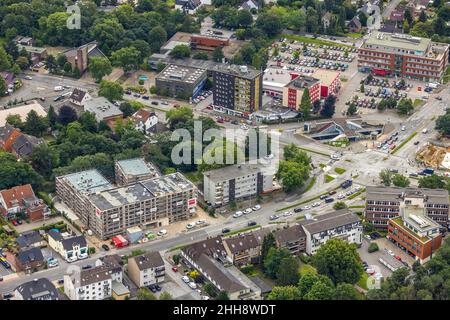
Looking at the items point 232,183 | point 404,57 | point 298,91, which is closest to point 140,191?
point 232,183

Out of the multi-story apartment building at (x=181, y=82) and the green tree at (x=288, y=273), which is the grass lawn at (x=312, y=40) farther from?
the green tree at (x=288, y=273)

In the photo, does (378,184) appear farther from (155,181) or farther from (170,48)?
(170,48)

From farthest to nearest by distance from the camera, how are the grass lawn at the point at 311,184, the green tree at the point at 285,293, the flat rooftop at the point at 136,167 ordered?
the grass lawn at the point at 311,184 < the flat rooftop at the point at 136,167 < the green tree at the point at 285,293

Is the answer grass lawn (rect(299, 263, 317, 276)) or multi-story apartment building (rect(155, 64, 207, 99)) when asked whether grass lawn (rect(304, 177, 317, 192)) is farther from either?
multi-story apartment building (rect(155, 64, 207, 99))

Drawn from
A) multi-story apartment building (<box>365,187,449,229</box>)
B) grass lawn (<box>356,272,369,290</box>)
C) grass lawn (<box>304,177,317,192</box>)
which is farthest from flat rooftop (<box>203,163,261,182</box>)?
grass lawn (<box>356,272,369,290</box>)

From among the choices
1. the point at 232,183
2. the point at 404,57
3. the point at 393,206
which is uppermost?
the point at 404,57

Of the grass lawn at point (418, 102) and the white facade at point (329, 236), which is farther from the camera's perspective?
the grass lawn at point (418, 102)

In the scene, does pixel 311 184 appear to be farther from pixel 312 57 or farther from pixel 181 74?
pixel 312 57

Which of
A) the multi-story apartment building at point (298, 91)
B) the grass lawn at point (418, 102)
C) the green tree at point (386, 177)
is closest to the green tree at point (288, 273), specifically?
the green tree at point (386, 177)
